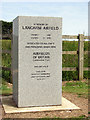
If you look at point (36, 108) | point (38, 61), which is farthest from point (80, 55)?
point (36, 108)

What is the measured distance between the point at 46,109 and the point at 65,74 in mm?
5004

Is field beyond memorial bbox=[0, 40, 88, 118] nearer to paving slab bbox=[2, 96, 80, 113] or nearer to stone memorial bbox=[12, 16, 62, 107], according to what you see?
paving slab bbox=[2, 96, 80, 113]

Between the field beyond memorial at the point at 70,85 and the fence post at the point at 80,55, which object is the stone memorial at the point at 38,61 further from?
the fence post at the point at 80,55

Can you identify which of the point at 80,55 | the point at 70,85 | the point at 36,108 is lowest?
the point at 36,108

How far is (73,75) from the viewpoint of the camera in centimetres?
1016

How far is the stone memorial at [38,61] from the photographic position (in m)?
5.28

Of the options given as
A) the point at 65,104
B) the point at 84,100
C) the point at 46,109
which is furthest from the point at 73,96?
the point at 46,109

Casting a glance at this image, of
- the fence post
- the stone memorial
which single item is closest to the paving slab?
the stone memorial

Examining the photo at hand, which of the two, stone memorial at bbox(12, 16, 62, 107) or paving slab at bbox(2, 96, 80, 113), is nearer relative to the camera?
paving slab at bbox(2, 96, 80, 113)

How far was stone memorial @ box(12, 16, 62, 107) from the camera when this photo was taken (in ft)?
17.3

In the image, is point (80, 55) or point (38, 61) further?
point (80, 55)

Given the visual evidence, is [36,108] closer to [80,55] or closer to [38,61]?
[38,61]

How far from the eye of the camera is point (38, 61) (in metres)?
5.39

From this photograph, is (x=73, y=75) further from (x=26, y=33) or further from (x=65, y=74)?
(x=26, y=33)
